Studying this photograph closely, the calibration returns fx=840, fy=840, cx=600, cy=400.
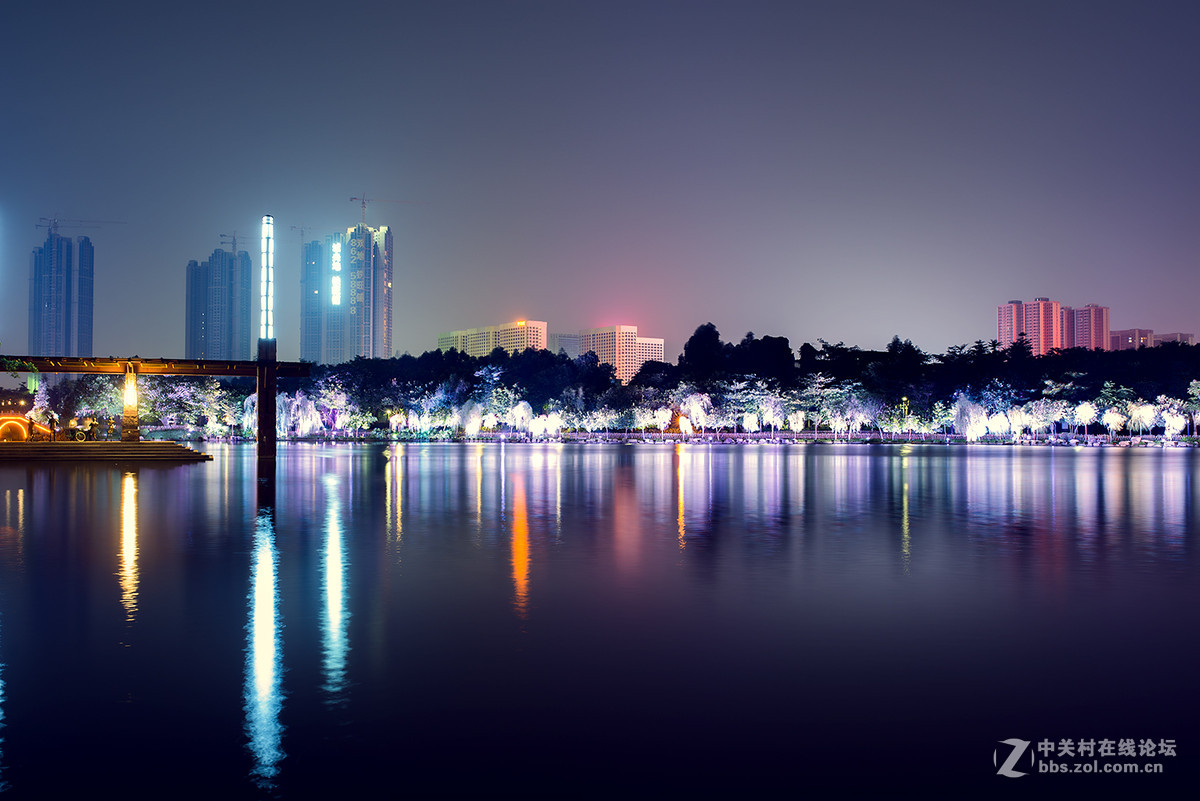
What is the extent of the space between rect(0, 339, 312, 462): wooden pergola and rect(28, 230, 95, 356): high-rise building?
14998 centimetres

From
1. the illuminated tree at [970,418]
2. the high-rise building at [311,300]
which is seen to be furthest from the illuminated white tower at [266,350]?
the high-rise building at [311,300]

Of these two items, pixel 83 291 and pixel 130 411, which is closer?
pixel 130 411

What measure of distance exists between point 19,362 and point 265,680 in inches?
1700

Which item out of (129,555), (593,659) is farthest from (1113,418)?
(593,659)

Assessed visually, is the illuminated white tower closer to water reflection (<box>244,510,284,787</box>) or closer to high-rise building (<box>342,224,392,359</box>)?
water reflection (<box>244,510,284,787</box>)

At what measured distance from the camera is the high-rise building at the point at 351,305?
162 metres

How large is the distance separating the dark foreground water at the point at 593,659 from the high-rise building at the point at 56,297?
608 feet

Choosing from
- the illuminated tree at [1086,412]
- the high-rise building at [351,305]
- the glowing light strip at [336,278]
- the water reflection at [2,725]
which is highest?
the high-rise building at [351,305]

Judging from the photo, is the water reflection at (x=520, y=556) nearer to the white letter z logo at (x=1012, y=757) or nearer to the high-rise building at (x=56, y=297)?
the white letter z logo at (x=1012, y=757)

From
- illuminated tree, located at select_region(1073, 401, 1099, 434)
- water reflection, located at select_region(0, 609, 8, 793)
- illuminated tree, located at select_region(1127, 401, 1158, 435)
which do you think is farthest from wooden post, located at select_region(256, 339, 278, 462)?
illuminated tree, located at select_region(1127, 401, 1158, 435)

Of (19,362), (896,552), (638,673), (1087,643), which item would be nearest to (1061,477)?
(896,552)

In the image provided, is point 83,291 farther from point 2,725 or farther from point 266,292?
point 2,725

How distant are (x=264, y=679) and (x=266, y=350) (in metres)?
40.1

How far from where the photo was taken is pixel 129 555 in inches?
497
